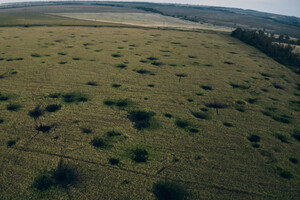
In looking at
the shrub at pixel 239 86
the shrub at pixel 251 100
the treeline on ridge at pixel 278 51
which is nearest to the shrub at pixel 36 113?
the shrub at pixel 251 100

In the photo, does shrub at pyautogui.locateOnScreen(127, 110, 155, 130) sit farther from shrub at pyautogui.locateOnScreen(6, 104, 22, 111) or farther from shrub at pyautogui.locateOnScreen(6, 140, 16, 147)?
shrub at pyautogui.locateOnScreen(6, 104, 22, 111)

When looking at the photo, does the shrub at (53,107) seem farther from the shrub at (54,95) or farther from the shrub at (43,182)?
the shrub at (43,182)

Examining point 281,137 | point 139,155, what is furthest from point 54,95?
point 281,137

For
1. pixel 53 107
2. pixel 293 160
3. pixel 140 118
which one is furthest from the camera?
pixel 53 107

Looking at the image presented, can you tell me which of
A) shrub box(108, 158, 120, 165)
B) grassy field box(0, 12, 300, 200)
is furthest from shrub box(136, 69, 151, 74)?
shrub box(108, 158, 120, 165)

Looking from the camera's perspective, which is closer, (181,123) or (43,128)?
(43,128)

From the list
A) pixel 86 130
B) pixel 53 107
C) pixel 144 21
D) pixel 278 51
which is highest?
pixel 144 21

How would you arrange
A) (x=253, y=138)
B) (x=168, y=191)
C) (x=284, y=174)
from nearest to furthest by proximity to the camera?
1. (x=168, y=191)
2. (x=284, y=174)
3. (x=253, y=138)

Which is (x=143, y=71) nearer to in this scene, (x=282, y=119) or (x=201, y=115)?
(x=201, y=115)

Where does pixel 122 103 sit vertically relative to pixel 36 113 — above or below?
above
